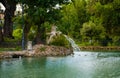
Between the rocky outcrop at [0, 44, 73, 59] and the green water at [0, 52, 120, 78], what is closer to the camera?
the green water at [0, 52, 120, 78]

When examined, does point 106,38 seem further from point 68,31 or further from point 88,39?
point 68,31

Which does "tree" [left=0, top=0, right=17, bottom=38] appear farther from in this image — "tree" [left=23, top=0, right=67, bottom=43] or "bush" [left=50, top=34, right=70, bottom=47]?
"bush" [left=50, top=34, right=70, bottom=47]

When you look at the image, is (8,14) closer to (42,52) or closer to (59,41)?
(59,41)

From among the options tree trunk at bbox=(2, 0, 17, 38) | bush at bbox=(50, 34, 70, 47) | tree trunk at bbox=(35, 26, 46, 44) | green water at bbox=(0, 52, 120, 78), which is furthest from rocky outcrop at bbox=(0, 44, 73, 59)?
green water at bbox=(0, 52, 120, 78)

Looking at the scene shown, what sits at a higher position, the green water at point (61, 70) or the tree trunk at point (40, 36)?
the tree trunk at point (40, 36)

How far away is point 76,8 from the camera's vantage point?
8638 cm

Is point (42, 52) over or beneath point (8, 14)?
beneath

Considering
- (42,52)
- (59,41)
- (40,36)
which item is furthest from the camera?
(40,36)

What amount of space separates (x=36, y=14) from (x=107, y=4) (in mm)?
16483

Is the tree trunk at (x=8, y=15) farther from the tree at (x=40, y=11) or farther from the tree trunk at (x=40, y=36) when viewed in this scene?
the tree at (x=40, y=11)

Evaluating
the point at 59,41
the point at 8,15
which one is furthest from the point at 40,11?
the point at 8,15

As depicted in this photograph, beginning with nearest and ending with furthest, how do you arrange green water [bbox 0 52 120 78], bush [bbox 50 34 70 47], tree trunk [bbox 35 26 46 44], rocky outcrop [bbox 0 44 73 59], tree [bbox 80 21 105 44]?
green water [bbox 0 52 120 78] → rocky outcrop [bbox 0 44 73 59] → bush [bbox 50 34 70 47] → tree trunk [bbox 35 26 46 44] → tree [bbox 80 21 105 44]

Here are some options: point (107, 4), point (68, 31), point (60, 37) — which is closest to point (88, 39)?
point (68, 31)

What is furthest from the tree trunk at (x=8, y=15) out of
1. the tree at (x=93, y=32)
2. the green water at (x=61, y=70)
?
the tree at (x=93, y=32)
